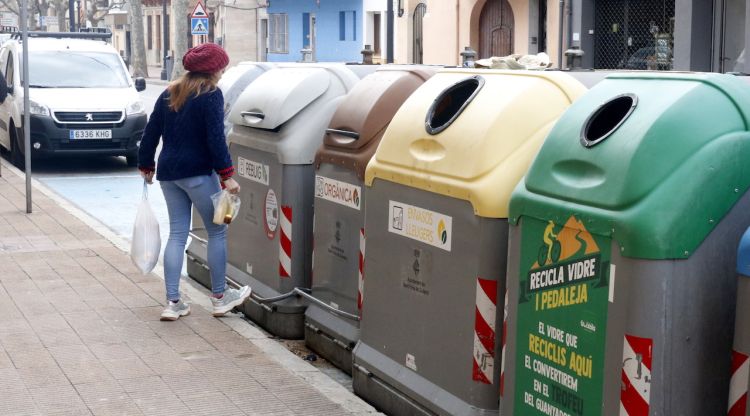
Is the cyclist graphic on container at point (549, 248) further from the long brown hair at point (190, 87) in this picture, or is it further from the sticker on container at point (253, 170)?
the long brown hair at point (190, 87)

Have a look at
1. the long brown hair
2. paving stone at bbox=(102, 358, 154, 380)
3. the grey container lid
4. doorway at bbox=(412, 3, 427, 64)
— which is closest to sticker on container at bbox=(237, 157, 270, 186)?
the grey container lid

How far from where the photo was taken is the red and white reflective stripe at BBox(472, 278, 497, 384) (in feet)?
14.4

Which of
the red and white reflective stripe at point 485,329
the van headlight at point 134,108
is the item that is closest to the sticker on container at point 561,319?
the red and white reflective stripe at point 485,329

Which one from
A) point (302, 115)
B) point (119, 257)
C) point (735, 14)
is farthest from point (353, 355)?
point (735, 14)

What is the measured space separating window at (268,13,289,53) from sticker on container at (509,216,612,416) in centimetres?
4716

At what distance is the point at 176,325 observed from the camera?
6.77 metres

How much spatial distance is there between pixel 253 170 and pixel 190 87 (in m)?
0.65

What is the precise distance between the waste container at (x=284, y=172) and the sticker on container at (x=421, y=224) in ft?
5.02

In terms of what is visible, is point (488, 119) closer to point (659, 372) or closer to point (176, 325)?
point (659, 372)

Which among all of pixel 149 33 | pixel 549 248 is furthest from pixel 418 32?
pixel 149 33

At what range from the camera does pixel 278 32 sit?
51812 millimetres

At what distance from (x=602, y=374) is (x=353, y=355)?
212cm

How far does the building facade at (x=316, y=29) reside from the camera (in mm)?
42875

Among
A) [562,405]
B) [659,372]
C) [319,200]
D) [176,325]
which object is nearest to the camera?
[659,372]
